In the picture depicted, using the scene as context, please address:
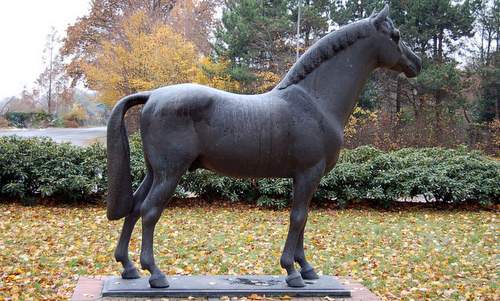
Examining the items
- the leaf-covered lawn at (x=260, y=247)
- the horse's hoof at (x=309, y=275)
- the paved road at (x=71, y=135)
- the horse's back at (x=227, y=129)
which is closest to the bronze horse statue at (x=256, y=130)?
the horse's back at (x=227, y=129)

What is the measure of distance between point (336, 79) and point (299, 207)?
45.7 inches

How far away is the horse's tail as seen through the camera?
14.3 ft

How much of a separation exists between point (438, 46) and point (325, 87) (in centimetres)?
2411

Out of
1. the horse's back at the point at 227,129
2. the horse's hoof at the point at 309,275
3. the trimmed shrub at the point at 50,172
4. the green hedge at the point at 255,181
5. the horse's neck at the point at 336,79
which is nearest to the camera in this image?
the horse's back at the point at 227,129

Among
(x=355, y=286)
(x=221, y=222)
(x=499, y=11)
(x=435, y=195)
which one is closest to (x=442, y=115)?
(x=499, y=11)

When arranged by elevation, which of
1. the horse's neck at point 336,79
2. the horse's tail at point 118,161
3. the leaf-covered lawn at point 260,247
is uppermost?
the horse's neck at point 336,79

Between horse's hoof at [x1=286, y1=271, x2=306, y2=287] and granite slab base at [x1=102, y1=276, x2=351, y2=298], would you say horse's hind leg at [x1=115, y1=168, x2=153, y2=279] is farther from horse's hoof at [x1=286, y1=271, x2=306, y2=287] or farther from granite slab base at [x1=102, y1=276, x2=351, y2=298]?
horse's hoof at [x1=286, y1=271, x2=306, y2=287]

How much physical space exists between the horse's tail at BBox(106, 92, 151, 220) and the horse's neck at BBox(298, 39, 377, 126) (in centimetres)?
145

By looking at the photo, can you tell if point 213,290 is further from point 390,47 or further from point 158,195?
point 390,47

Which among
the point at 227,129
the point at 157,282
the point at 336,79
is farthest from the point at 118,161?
the point at 336,79

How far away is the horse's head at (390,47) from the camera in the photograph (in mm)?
4438

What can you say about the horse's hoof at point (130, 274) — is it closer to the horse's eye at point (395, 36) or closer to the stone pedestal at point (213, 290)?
the stone pedestal at point (213, 290)

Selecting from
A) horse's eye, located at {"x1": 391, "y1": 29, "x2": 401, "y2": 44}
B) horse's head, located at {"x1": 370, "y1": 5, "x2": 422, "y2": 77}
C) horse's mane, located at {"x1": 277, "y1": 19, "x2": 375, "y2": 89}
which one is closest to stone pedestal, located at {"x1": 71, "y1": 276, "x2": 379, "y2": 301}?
horse's mane, located at {"x1": 277, "y1": 19, "x2": 375, "y2": 89}

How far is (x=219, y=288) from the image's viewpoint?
4.39 meters
